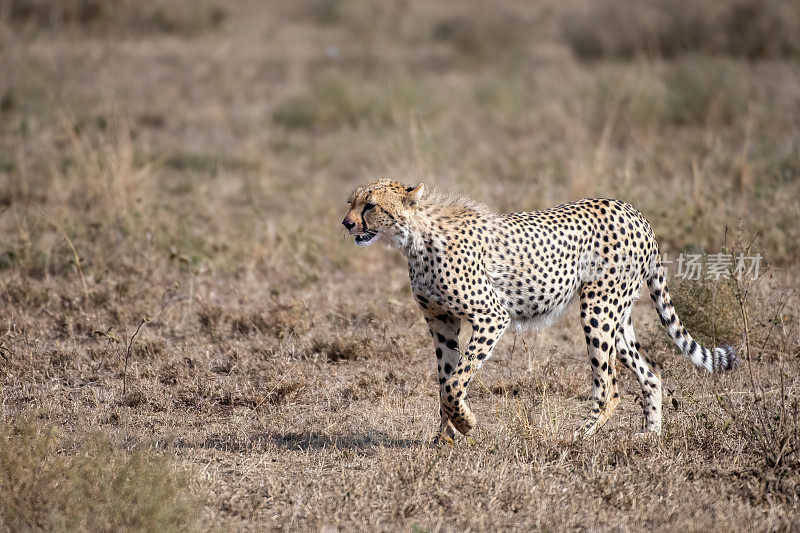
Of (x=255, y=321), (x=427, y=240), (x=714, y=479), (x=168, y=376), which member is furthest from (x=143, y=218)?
(x=714, y=479)

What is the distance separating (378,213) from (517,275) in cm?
74

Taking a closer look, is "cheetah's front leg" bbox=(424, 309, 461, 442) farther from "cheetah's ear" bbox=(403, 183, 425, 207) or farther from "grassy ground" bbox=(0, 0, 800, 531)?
"cheetah's ear" bbox=(403, 183, 425, 207)

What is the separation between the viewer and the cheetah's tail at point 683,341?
4.57 metres

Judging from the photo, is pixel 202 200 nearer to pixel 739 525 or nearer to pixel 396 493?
pixel 396 493

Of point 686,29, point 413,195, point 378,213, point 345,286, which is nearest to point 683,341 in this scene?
point 413,195

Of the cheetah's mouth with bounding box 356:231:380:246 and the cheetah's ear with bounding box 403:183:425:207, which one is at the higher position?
the cheetah's ear with bounding box 403:183:425:207

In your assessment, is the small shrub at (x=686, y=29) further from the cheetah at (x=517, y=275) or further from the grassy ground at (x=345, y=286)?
the cheetah at (x=517, y=275)

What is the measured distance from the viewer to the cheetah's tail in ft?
15.0

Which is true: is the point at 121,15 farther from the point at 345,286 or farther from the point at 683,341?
the point at 683,341

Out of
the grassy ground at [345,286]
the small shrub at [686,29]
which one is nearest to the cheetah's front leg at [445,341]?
the grassy ground at [345,286]

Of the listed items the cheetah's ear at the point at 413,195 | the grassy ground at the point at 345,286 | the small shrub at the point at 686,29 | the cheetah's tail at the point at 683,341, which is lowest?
the grassy ground at the point at 345,286

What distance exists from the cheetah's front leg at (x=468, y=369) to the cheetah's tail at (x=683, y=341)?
3.25ft

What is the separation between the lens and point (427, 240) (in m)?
4.29

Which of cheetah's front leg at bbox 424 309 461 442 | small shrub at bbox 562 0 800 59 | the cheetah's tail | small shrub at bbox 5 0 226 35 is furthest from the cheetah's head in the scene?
small shrub at bbox 5 0 226 35
